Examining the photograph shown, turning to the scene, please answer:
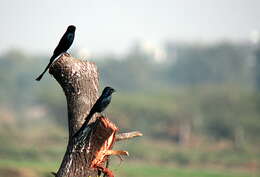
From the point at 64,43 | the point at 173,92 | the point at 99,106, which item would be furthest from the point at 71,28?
the point at 173,92

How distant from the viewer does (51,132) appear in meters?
59.7

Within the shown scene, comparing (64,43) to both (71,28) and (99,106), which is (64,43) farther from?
(99,106)

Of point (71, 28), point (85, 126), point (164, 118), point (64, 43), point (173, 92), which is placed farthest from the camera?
point (173, 92)

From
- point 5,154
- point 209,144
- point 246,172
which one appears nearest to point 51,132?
point 5,154

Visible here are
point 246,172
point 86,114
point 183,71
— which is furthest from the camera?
point 183,71

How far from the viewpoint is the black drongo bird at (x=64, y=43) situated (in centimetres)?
715

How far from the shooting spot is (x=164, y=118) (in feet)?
217

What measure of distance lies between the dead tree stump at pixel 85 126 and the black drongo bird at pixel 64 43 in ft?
0.64

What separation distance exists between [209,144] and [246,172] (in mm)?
18535

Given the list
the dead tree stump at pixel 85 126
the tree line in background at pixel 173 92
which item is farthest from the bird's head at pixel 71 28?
the tree line in background at pixel 173 92

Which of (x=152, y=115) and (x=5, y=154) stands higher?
(x=152, y=115)

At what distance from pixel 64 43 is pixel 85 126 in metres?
1.41

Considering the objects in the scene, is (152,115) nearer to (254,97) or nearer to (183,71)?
(254,97)

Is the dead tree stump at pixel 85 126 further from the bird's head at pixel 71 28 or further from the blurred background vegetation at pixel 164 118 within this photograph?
the blurred background vegetation at pixel 164 118
